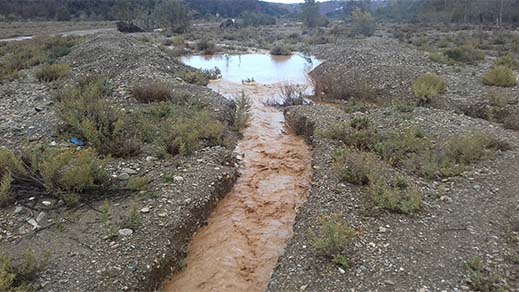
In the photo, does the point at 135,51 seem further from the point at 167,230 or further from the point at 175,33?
the point at 175,33

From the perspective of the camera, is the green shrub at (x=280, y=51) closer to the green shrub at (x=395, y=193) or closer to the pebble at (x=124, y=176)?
the green shrub at (x=395, y=193)

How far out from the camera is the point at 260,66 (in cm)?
2545

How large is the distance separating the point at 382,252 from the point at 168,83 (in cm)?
1130

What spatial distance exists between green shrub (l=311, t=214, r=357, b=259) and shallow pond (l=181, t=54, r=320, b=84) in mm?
14889

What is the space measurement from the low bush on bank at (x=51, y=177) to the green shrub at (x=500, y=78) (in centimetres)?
1354

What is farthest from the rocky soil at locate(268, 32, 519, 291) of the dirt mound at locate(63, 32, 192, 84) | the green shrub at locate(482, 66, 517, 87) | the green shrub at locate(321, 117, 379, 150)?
the dirt mound at locate(63, 32, 192, 84)

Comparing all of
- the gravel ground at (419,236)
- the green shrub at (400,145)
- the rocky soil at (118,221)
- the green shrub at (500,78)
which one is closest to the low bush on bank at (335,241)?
the gravel ground at (419,236)

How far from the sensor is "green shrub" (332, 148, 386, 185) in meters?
8.01

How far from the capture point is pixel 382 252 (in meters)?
5.86

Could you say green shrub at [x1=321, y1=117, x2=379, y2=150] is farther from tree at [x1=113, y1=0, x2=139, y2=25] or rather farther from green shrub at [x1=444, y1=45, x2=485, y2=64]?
tree at [x1=113, y1=0, x2=139, y2=25]

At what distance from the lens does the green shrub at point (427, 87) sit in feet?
45.0

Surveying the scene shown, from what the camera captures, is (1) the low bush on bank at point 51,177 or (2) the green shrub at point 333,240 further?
(1) the low bush on bank at point 51,177

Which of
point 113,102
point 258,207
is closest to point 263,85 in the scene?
point 113,102

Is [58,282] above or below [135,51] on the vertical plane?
below
